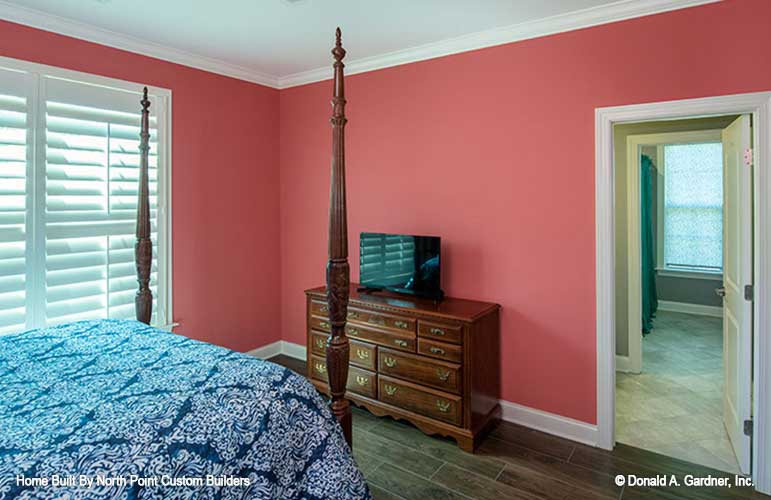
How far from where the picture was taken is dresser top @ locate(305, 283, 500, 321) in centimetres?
290

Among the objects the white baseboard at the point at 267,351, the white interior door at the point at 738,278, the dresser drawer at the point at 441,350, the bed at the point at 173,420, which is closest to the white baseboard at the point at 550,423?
the dresser drawer at the point at 441,350

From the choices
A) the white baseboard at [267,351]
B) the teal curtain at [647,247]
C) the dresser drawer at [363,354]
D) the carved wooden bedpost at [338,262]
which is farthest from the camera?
the teal curtain at [647,247]

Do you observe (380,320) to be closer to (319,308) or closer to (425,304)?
(425,304)

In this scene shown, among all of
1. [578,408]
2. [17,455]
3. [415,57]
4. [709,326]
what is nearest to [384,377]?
[578,408]

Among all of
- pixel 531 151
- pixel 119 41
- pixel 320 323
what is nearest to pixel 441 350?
pixel 320 323

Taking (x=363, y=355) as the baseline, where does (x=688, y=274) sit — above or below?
above

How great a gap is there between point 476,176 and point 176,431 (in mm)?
2575

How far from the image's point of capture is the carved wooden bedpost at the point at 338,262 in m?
1.99

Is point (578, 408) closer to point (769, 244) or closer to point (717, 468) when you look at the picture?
point (717, 468)

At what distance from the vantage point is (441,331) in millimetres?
2891

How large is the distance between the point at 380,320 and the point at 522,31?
221cm

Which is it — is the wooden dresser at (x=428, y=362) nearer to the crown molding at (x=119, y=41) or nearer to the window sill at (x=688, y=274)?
the crown molding at (x=119, y=41)

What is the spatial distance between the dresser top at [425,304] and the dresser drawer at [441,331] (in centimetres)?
7

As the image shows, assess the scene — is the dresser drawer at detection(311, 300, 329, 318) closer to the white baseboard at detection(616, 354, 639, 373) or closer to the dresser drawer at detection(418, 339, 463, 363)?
the dresser drawer at detection(418, 339, 463, 363)
